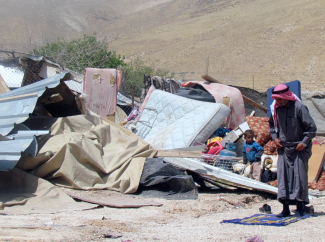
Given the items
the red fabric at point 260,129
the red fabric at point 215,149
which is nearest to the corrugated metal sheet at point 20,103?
the red fabric at point 215,149

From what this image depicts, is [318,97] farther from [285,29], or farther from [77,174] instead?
[285,29]

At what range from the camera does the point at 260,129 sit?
7867 mm

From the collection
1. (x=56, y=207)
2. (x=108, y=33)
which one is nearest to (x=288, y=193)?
(x=56, y=207)

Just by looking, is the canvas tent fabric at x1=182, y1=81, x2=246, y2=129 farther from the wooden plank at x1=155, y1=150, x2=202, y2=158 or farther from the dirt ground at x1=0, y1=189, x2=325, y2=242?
the dirt ground at x1=0, y1=189, x2=325, y2=242

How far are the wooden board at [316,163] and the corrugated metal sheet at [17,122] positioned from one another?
4.21 m

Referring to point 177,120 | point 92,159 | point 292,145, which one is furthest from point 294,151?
point 177,120

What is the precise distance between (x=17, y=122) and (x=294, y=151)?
3.60m

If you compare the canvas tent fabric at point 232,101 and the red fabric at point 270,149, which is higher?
the canvas tent fabric at point 232,101

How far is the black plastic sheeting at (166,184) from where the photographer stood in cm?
504

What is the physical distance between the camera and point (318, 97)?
984cm

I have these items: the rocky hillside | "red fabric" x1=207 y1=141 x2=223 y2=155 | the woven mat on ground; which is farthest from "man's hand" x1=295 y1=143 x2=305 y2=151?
the rocky hillside

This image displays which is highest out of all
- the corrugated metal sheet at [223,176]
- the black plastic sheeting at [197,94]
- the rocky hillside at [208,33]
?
the rocky hillside at [208,33]

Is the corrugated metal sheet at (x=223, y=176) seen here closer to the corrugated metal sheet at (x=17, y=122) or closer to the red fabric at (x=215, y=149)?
the red fabric at (x=215, y=149)

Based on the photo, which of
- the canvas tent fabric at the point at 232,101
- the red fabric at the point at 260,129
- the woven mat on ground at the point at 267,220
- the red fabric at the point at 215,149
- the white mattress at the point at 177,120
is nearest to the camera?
the woven mat on ground at the point at 267,220
